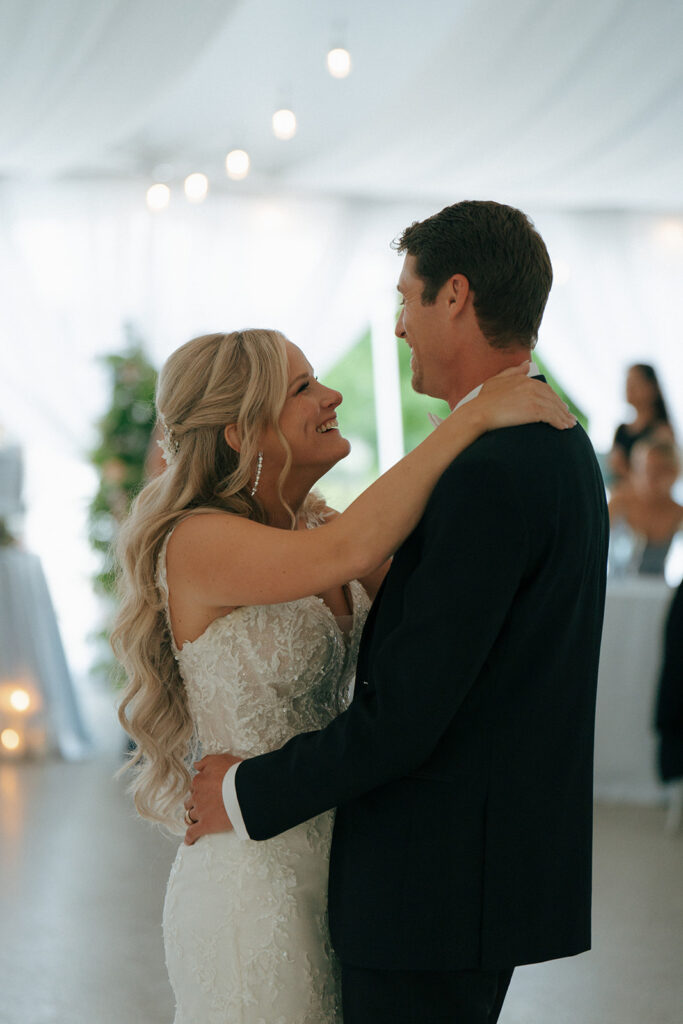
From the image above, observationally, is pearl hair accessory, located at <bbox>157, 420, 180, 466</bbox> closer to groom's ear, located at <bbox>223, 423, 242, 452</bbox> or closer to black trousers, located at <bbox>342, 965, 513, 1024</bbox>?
groom's ear, located at <bbox>223, 423, 242, 452</bbox>

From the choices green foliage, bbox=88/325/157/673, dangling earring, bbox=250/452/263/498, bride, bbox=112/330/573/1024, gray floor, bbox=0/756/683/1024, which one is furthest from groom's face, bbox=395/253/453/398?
green foliage, bbox=88/325/157/673

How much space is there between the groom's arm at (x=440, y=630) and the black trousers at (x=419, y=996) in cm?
28

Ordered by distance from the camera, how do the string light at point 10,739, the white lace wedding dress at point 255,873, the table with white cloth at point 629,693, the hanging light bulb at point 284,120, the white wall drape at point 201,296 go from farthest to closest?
1. the white wall drape at point 201,296
2. the string light at point 10,739
3. the hanging light bulb at point 284,120
4. the table with white cloth at point 629,693
5. the white lace wedding dress at point 255,873

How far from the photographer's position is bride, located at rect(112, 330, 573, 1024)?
1619 mm

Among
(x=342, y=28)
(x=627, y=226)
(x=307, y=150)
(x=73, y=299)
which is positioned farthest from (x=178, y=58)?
(x=627, y=226)

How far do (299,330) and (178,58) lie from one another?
367cm

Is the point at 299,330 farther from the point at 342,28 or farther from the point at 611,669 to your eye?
the point at 611,669

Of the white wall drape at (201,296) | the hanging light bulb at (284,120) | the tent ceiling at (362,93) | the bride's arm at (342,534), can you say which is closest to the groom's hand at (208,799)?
the bride's arm at (342,534)

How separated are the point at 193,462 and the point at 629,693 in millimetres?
3772

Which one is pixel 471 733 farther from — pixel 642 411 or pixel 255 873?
pixel 642 411

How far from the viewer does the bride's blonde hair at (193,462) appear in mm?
1812

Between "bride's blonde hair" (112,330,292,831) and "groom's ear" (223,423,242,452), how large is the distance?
1 cm

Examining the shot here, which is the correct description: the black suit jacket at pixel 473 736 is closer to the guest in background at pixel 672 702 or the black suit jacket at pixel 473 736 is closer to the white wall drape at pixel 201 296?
the guest in background at pixel 672 702

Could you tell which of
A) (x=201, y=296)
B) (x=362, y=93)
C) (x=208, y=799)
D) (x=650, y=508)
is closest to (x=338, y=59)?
(x=362, y=93)
